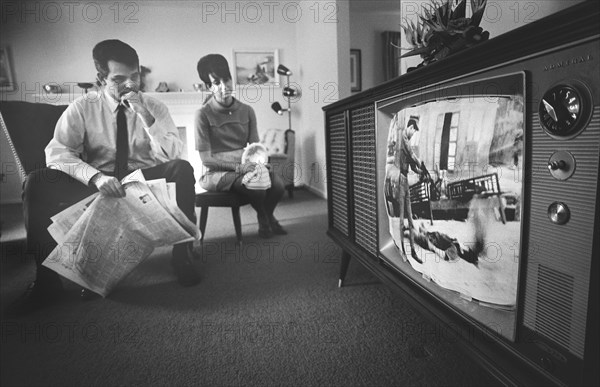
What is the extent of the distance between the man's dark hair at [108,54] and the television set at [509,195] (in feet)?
3.98

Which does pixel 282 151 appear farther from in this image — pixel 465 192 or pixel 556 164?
pixel 556 164

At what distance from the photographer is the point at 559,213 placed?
0.47 metres

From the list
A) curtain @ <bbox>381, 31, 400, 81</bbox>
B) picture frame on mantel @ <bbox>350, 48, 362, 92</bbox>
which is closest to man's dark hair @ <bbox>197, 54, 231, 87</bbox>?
picture frame on mantel @ <bbox>350, 48, 362, 92</bbox>

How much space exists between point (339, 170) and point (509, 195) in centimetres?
83

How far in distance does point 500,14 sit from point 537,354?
1.08 meters

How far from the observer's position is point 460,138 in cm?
63

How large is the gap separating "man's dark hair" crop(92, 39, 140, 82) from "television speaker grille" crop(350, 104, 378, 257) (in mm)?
1071

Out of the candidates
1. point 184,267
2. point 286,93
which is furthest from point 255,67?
point 184,267

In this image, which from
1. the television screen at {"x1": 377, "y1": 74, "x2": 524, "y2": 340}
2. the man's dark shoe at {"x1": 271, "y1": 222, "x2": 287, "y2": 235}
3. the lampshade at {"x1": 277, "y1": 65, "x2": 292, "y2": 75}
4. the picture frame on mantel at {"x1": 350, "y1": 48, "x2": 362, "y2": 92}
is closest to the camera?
the television screen at {"x1": 377, "y1": 74, "x2": 524, "y2": 340}

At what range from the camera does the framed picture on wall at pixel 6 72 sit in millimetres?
1669

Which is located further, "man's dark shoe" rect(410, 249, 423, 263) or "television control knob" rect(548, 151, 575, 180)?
"man's dark shoe" rect(410, 249, 423, 263)

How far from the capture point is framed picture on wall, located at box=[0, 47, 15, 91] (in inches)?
65.7

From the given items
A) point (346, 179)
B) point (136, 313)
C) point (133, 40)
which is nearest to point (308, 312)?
point (346, 179)

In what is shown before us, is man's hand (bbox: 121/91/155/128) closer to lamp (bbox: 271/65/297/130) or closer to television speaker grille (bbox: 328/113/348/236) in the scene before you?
television speaker grille (bbox: 328/113/348/236)
